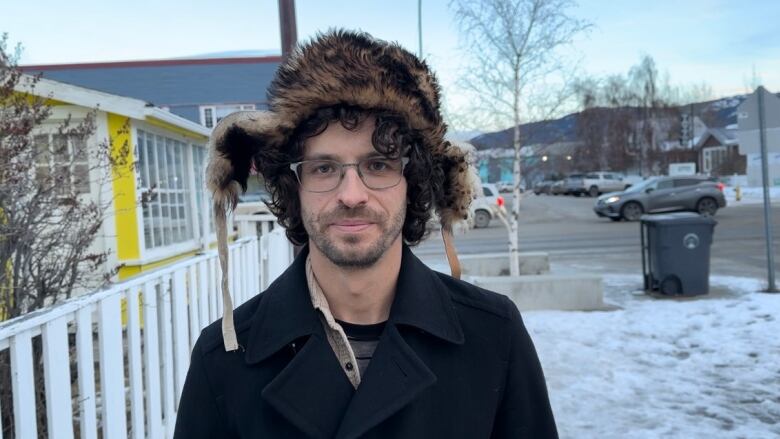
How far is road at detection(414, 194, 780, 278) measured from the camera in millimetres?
11672

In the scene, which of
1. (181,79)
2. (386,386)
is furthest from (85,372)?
(181,79)

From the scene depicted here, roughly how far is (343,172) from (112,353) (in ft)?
4.80

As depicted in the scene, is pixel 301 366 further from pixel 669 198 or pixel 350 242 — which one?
pixel 669 198

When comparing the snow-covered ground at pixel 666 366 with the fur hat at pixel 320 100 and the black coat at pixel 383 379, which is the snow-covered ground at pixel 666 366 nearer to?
the black coat at pixel 383 379

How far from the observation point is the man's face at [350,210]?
170 centimetres

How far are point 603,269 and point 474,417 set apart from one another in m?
10.6

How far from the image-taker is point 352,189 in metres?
A: 1.69

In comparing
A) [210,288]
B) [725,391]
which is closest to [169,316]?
[210,288]


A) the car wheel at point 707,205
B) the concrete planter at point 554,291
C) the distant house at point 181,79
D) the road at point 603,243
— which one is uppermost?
the distant house at point 181,79

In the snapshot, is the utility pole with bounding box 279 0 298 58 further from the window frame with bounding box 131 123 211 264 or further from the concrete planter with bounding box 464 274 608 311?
the concrete planter with bounding box 464 274 608 311

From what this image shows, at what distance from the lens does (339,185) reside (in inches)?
68.2

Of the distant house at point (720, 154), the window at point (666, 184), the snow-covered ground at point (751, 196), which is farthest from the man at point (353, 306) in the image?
the distant house at point (720, 154)

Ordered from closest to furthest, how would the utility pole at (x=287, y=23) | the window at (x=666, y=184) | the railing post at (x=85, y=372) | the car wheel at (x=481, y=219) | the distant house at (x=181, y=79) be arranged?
the railing post at (x=85, y=372) → the utility pole at (x=287, y=23) → the car wheel at (x=481, y=219) → the window at (x=666, y=184) → the distant house at (x=181, y=79)

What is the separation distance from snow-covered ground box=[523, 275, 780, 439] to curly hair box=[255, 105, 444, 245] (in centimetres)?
285
